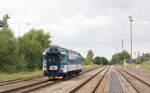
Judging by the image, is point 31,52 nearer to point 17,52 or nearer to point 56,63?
point 17,52

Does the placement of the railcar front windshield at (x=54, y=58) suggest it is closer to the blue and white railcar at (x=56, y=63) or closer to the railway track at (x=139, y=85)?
the blue and white railcar at (x=56, y=63)

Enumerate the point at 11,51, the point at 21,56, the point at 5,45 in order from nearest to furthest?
the point at 5,45, the point at 11,51, the point at 21,56

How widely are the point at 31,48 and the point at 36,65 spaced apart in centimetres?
466

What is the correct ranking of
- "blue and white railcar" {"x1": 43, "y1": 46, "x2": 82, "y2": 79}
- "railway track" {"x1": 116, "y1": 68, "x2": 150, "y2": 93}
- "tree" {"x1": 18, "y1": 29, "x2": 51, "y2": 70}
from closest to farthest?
"railway track" {"x1": 116, "y1": 68, "x2": 150, "y2": 93}, "blue and white railcar" {"x1": 43, "y1": 46, "x2": 82, "y2": 79}, "tree" {"x1": 18, "y1": 29, "x2": 51, "y2": 70}

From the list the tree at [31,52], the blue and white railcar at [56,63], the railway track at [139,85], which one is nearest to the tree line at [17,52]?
the tree at [31,52]

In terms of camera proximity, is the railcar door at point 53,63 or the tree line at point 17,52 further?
the tree line at point 17,52

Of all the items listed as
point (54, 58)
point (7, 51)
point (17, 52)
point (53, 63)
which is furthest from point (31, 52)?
point (53, 63)

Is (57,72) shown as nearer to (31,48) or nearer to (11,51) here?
(11,51)

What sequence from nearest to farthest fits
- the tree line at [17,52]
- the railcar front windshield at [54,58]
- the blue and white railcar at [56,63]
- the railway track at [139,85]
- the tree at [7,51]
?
the railway track at [139,85] → the blue and white railcar at [56,63] → the railcar front windshield at [54,58] → the tree at [7,51] → the tree line at [17,52]

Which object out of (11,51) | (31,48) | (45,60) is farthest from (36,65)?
(45,60)

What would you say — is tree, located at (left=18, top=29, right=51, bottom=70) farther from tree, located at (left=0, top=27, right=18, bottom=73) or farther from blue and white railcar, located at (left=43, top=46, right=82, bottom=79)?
blue and white railcar, located at (left=43, top=46, right=82, bottom=79)

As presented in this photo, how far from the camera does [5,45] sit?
37.9 meters

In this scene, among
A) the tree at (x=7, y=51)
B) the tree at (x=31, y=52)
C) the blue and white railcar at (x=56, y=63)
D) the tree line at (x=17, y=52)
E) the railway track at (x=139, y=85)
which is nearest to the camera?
the railway track at (x=139, y=85)

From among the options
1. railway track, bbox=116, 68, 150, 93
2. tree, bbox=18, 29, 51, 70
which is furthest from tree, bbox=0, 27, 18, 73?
railway track, bbox=116, 68, 150, 93
